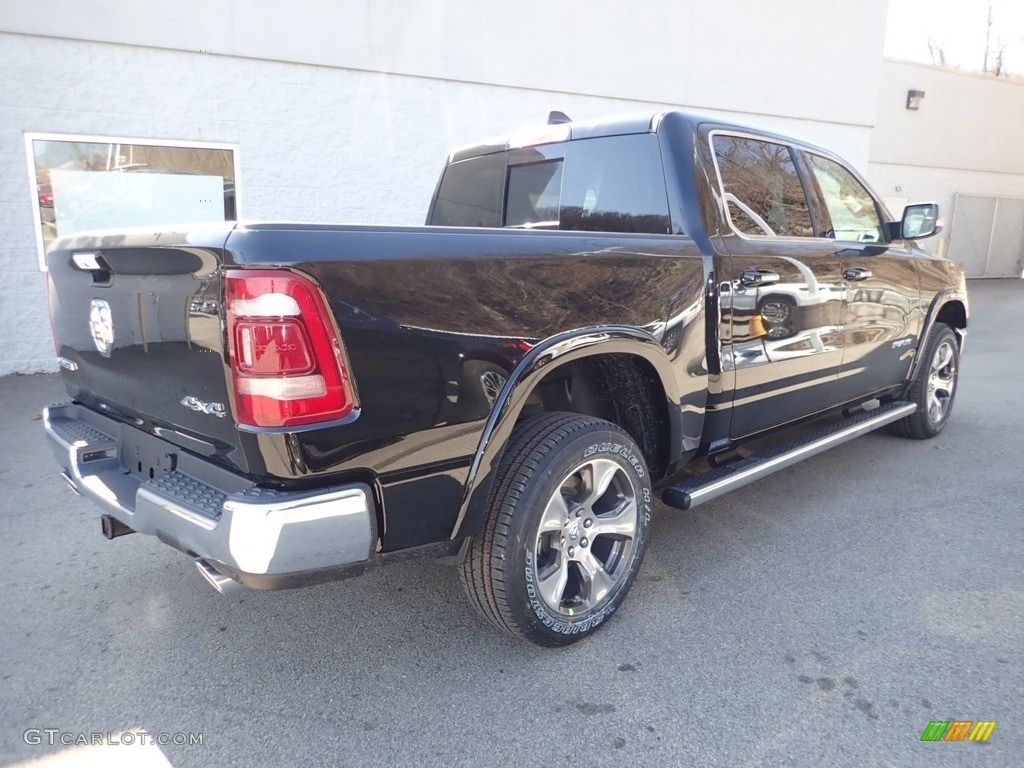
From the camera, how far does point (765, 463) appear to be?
11.5 feet

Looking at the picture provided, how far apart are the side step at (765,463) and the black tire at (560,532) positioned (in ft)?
0.78

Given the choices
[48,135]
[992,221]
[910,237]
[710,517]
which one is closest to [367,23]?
[48,135]

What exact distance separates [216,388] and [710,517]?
283 centimetres

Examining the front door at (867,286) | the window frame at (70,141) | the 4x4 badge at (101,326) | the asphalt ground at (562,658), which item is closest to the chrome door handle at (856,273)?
the front door at (867,286)

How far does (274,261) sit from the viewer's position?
188 centimetres

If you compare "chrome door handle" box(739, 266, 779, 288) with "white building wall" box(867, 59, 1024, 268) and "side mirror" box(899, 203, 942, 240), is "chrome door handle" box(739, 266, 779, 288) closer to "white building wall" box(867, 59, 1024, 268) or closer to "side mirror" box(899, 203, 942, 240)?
"side mirror" box(899, 203, 942, 240)

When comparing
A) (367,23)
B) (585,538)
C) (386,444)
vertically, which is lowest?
(585,538)

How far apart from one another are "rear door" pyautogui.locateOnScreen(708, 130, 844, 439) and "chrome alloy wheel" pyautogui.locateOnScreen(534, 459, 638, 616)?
2.70 ft

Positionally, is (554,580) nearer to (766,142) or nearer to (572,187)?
(572,187)

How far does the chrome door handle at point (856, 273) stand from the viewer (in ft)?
12.8

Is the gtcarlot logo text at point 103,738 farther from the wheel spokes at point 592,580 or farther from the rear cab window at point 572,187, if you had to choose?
the rear cab window at point 572,187

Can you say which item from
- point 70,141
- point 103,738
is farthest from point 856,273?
point 70,141

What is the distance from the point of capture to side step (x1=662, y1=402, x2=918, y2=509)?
3.09 metres

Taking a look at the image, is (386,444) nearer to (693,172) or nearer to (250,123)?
(693,172)
